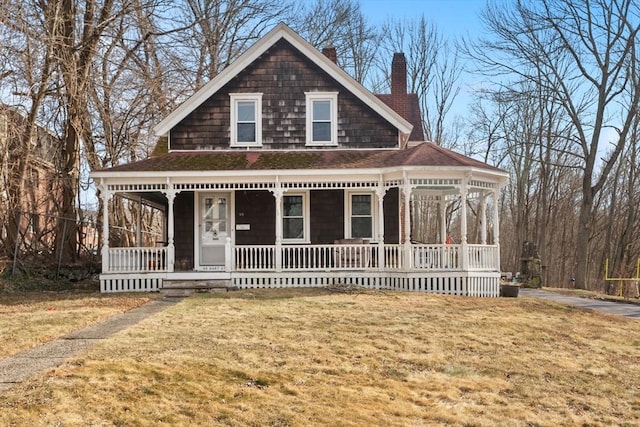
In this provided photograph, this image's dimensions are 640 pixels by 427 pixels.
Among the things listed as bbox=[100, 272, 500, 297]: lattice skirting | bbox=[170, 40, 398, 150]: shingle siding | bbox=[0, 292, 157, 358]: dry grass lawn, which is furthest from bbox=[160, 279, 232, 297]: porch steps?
bbox=[170, 40, 398, 150]: shingle siding

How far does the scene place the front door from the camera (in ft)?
61.8

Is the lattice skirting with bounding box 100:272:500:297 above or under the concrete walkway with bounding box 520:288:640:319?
above

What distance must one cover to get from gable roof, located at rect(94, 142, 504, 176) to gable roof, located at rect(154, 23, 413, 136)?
0.98 metres

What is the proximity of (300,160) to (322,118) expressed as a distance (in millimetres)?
2127

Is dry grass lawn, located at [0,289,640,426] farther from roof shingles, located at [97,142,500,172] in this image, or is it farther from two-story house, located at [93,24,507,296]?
two-story house, located at [93,24,507,296]

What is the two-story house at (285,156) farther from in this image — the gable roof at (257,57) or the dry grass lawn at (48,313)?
the dry grass lawn at (48,313)

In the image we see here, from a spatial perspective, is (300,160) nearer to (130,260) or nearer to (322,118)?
(322,118)

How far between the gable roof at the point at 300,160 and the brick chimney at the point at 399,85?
368cm

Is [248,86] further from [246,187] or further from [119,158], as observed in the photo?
[119,158]

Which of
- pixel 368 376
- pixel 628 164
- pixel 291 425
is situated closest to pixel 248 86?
pixel 368 376

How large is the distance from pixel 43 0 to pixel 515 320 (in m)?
18.0

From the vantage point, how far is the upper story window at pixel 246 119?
19172 mm

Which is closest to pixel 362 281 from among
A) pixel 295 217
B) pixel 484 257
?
pixel 295 217

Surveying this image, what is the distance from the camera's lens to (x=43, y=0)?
19672 mm
